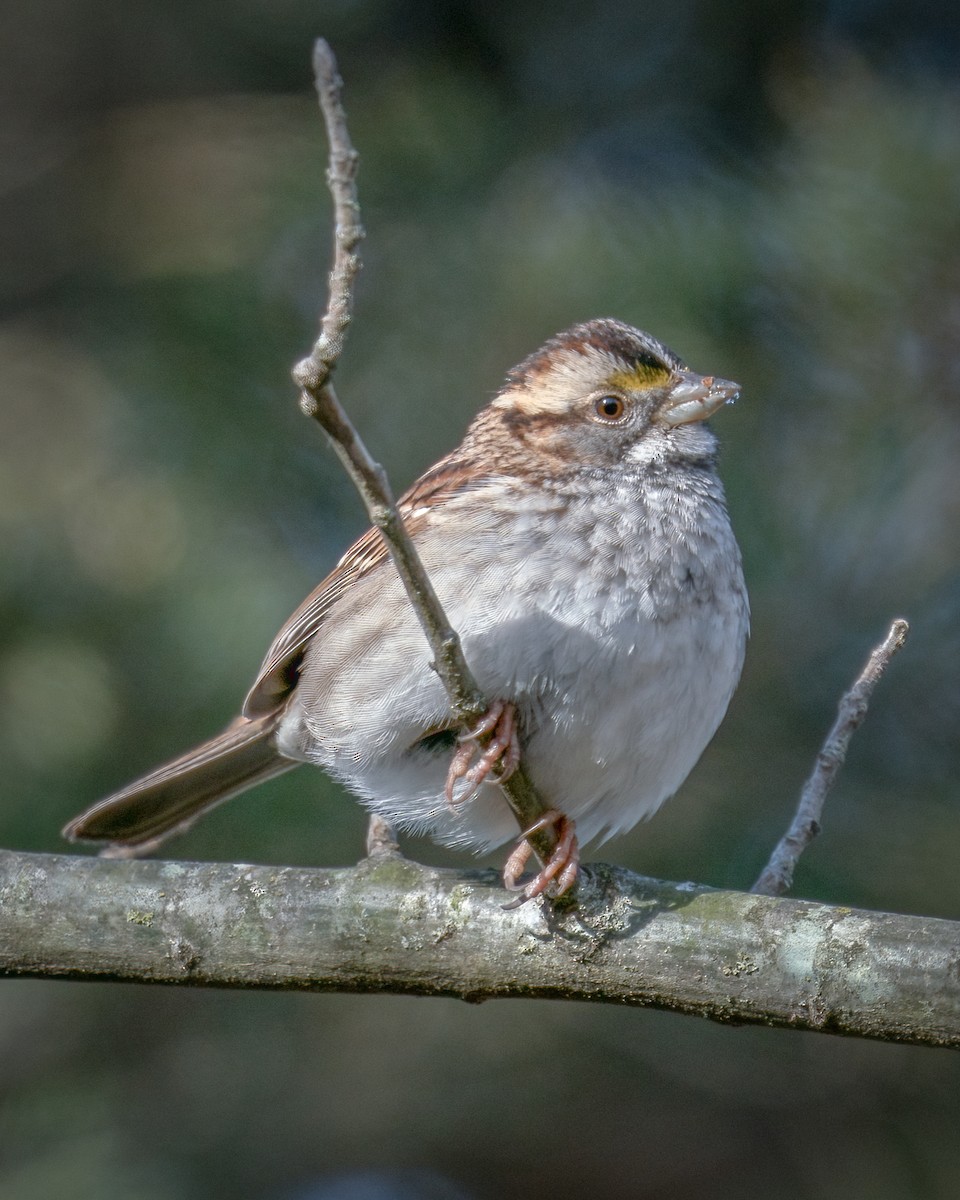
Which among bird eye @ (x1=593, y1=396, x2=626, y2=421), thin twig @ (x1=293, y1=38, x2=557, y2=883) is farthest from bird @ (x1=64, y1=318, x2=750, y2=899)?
thin twig @ (x1=293, y1=38, x2=557, y2=883)

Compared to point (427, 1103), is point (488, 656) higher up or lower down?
higher up

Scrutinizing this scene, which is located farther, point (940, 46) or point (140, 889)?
point (940, 46)

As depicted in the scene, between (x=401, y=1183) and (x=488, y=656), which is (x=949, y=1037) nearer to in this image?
(x=488, y=656)

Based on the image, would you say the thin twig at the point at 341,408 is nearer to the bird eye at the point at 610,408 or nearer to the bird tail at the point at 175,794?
the bird eye at the point at 610,408

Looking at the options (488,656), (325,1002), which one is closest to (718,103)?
(488,656)

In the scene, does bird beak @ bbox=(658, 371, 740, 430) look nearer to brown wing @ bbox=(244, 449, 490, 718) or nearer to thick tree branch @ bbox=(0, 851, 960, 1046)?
brown wing @ bbox=(244, 449, 490, 718)

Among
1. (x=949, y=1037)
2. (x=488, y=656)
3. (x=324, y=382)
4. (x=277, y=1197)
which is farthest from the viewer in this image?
(x=277, y=1197)

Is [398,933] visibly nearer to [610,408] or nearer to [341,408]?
[341,408]
